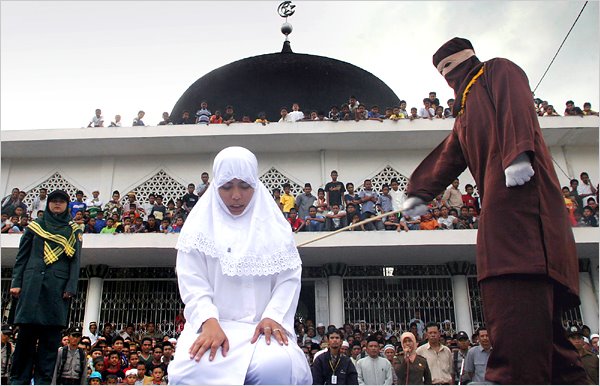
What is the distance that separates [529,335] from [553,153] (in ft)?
37.6

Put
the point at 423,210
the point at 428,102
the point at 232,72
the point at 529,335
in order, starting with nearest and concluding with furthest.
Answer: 1. the point at 529,335
2. the point at 423,210
3. the point at 428,102
4. the point at 232,72

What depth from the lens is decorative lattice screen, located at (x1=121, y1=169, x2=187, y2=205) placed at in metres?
12.9

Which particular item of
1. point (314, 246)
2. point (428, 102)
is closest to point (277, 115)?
point (428, 102)

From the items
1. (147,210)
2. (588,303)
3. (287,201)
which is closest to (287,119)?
(287,201)

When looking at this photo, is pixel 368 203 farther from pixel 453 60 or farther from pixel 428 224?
pixel 453 60

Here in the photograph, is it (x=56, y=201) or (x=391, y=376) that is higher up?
(x=56, y=201)

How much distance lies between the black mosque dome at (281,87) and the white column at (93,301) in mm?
5407

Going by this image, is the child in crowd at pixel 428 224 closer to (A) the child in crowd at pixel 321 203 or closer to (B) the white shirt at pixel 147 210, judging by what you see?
(A) the child in crowd at pixel 321 203

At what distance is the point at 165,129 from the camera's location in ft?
41.1

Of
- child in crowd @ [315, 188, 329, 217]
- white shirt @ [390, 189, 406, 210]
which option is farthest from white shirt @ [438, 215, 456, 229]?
child in crowd @ [315, 188, 329, 217]

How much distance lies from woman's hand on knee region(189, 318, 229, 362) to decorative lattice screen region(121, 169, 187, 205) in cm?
1054

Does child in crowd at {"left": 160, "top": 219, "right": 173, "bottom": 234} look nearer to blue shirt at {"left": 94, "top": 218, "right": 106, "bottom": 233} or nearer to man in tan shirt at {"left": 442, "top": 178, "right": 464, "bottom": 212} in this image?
blue shirt at {"left": 94, "top": 218, "right": 106, "bottom": 233}

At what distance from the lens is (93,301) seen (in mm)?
11406

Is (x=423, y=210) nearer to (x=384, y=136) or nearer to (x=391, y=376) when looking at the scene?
(x=391, y=376)
